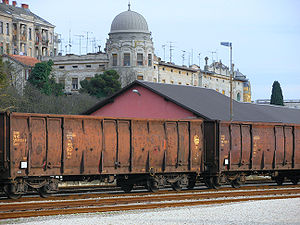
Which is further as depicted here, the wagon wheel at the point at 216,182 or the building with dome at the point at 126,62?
the building with dome at the point at 126,62

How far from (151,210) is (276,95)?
89.8m

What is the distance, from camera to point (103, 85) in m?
85.2

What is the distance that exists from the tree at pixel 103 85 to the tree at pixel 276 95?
1285 inches

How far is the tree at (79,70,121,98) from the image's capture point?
84.5 metres

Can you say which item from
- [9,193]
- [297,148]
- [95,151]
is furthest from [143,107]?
[9,193]

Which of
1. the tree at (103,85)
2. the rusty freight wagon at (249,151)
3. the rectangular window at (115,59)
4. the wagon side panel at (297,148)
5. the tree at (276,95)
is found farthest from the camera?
the tree at (276,95)

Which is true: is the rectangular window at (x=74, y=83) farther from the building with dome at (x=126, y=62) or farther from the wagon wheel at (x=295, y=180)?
the wagon wheel at (x=295, y=180)

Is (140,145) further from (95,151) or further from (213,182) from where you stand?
(213,182)

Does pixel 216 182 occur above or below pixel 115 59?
below

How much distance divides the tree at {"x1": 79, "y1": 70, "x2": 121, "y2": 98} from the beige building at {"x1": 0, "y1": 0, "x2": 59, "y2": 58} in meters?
21.9

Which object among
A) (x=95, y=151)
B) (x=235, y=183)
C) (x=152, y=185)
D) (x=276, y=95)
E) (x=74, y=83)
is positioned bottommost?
(x=235, y=183)

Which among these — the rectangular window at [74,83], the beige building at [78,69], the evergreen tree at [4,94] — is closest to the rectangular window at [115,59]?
the beige building at [78,69]

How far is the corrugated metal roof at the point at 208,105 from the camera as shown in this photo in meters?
42.2

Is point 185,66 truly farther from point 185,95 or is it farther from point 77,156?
point 77,156
